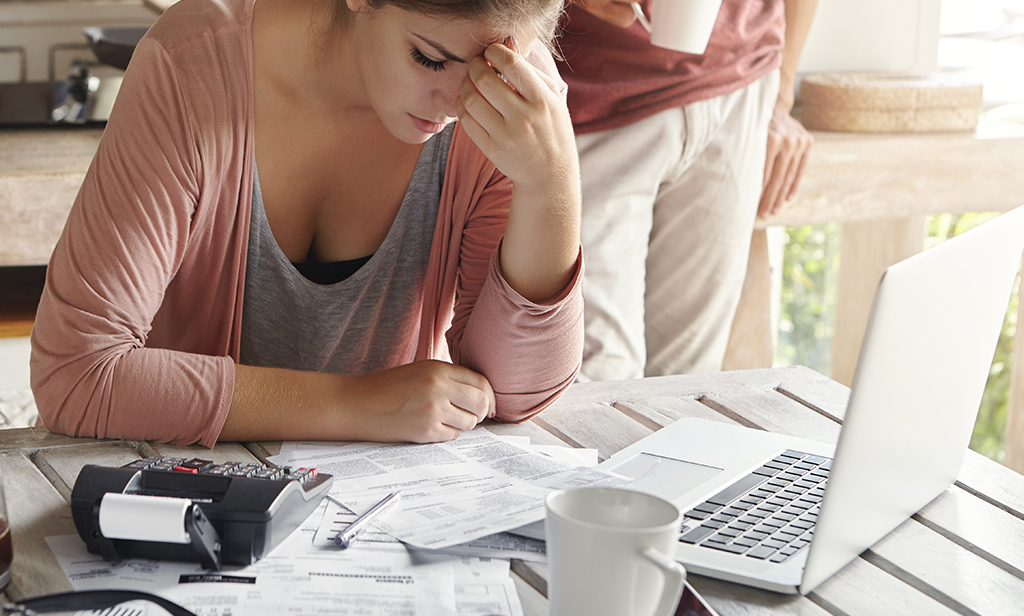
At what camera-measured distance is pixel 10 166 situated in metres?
1.68

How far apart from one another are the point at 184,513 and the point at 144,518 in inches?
1.2

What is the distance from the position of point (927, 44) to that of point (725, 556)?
2.14 meters

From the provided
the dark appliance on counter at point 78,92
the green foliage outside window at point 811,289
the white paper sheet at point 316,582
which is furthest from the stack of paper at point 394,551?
the green foliage outside window at point 811,289

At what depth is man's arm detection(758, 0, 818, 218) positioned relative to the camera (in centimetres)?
195

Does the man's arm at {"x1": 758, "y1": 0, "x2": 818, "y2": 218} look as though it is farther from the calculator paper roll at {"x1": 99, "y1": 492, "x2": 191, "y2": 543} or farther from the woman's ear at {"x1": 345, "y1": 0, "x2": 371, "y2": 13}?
the calculator paper roll at {"x1": 99, "y1": 492, "x2": 191, "y2": 543}

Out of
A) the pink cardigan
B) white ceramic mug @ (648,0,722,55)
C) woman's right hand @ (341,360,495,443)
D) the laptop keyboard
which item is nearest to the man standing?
white ceramic mug @ (648,0,722,55)

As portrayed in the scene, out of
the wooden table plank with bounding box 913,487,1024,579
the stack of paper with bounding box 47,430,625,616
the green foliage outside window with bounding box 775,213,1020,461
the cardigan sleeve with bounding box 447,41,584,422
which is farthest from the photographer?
the green foliage outside window with bounding box 775,213,1020,461

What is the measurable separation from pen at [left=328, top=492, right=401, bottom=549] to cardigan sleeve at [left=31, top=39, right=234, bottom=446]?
8.2 inches

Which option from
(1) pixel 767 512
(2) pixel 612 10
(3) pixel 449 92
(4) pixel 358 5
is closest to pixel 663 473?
(1) pixel 767 512

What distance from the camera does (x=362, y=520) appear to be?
2.30ft

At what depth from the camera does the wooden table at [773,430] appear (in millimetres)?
635

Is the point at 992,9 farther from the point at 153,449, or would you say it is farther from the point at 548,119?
the point at 153,449

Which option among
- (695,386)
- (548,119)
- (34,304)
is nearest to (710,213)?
(695,386)

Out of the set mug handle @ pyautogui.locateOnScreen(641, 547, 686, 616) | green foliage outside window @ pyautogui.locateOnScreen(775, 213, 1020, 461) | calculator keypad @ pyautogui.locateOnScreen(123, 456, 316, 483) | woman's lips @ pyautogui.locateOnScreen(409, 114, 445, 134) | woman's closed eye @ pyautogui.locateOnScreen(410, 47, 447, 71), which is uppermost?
woman's closed eye @ pyautogui.locateOnScreen(410, 47, 447, 71)
